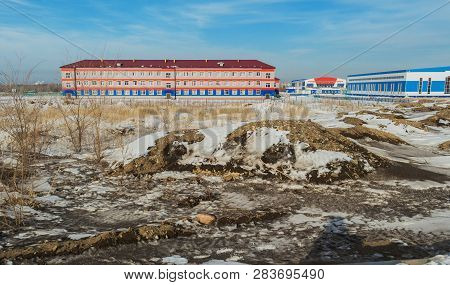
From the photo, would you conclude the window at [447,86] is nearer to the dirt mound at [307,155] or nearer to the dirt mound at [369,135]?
the dirt mound at [369,135]

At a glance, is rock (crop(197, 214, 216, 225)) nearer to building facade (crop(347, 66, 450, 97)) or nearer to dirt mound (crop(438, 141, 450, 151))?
dirt mound (crop(438, 141, 450, 151))

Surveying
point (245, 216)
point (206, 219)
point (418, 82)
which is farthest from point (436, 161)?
point (418, 82)

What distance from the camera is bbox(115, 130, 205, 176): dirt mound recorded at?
7973 mm

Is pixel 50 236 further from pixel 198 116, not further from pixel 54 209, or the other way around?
pixel 198 116

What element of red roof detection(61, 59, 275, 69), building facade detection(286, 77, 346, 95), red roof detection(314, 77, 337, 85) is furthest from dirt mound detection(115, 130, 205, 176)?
red roof detection(314, 77, 337, 85)

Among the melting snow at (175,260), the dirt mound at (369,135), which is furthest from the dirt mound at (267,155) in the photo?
the melting snow at (175,260)

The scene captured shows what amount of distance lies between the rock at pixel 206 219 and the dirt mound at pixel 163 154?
314 centimetres

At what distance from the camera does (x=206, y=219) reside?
4.93 m

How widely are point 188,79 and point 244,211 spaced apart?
50390 millimetres

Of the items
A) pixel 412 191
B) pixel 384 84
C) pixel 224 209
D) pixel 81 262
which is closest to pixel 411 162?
pixel 412 191

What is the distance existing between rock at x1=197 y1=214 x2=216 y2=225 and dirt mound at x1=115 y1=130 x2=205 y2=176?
3.14 meters

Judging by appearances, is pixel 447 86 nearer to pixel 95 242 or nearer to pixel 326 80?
pixel 326 80

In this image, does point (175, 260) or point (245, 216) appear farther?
point (245, 216)

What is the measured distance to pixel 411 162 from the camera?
8.83 m
